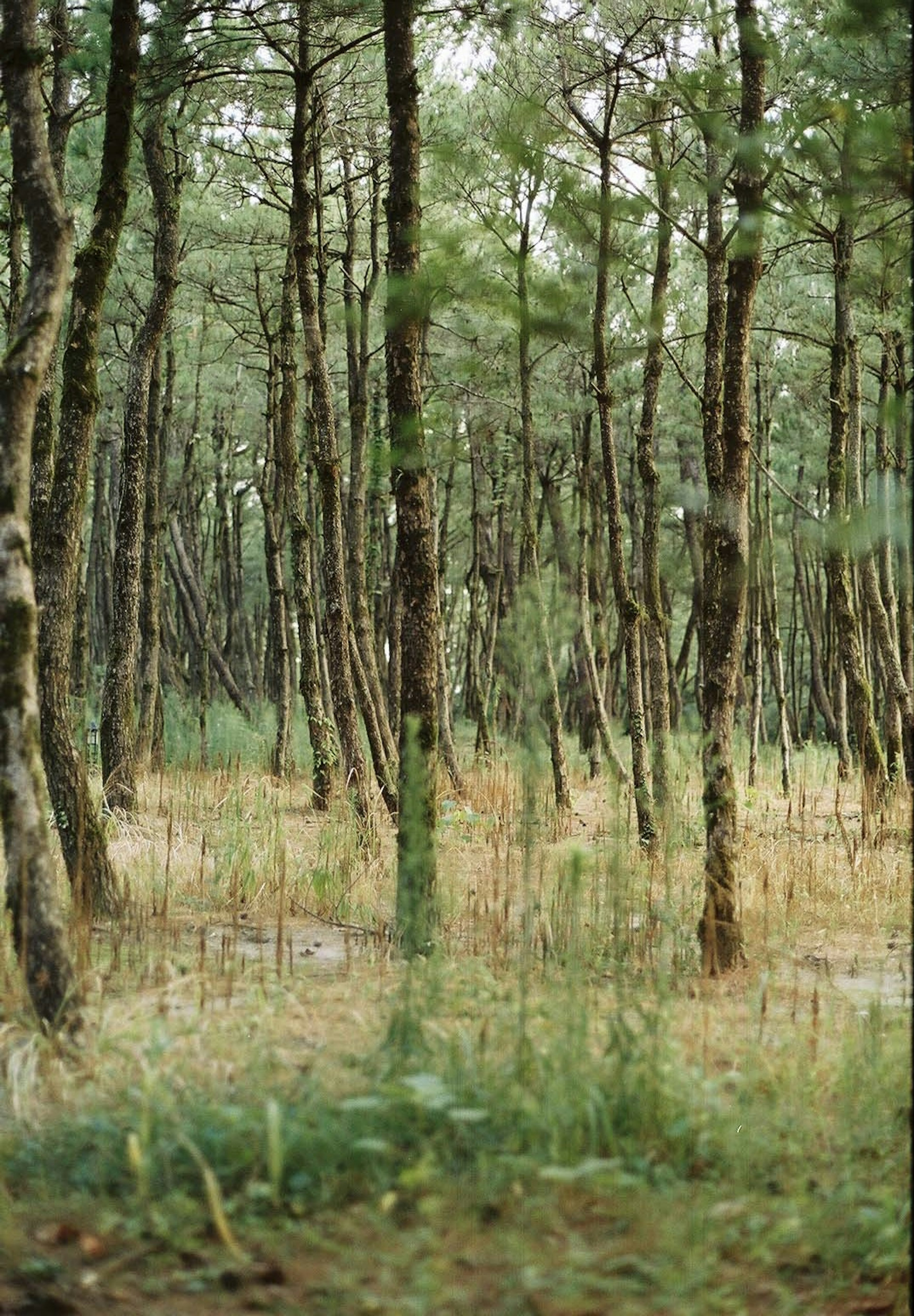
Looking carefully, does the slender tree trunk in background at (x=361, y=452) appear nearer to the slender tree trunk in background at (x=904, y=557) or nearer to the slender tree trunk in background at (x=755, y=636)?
the slender tree trunk in background at (x=755, y=636)

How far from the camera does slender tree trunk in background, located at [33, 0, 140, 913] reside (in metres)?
5.92

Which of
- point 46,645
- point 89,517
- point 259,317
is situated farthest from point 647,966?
point 89,517

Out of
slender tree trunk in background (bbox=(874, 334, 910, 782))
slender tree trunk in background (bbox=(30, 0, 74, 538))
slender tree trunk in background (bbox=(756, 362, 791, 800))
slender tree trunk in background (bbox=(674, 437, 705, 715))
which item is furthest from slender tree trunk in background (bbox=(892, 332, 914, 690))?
slender tree trunk in background (bbox=(30, 0, 74, 538))

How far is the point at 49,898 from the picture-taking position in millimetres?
4016

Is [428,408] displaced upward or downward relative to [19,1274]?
upward

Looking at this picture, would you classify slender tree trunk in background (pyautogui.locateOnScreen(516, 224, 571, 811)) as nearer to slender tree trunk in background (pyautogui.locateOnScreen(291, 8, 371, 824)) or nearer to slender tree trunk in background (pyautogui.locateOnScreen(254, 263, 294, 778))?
slender tree trunk in background (pyautogui.locateOnScreen(291, 8, 371, 824))

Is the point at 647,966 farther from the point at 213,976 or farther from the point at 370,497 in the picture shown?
the point at 370,497

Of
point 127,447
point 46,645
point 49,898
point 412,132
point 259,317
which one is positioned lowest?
point 49,898

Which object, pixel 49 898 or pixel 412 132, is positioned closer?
pixel 49 898

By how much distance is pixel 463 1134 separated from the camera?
308 cm

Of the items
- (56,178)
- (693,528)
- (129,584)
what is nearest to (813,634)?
(693,528)

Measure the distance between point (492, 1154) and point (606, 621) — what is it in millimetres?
20361

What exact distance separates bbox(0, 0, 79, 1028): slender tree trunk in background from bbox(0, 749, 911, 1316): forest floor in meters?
0.20

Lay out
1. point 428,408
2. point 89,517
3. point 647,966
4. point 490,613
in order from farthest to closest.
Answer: point 89,517 → point 490,613 → point 428,408 → point 647,966
